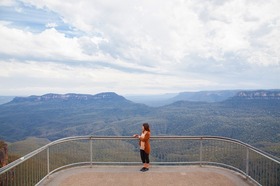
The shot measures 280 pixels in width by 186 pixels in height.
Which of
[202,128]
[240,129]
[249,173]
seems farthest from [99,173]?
[202,128]

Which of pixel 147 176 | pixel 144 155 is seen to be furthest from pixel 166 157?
pixel 147 176

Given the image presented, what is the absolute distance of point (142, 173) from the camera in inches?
386

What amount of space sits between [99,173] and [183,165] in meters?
3.25

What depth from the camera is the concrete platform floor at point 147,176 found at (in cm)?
887

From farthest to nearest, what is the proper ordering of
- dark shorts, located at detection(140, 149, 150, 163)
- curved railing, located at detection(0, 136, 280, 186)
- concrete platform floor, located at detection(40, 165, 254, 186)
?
1. dark shorts, located at detection(140, 149, 150, 163)
2. concrete platform floor, located at detection(40, 165, 254, 186)
3. curved railing, located at detection(0, 136, 280, 186)

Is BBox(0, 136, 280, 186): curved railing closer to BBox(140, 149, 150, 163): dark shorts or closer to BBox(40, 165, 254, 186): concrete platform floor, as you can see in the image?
BBox(40, 165, 254, 186): concrete platform floor

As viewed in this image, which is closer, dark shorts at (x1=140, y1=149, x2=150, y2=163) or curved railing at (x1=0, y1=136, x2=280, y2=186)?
curved railing at (x1=0, y1=136, x2=280, y2=186)

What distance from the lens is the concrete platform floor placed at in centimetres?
887

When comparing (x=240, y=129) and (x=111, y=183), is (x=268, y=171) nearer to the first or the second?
(x=111, y=183)

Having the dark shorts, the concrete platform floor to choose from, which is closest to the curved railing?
the concrete platform floor

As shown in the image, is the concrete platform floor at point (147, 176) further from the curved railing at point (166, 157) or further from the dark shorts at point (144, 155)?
the dark shorts at point (144, 155)

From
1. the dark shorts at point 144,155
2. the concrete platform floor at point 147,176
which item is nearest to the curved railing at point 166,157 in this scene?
the concrete platform floor at point 147,176

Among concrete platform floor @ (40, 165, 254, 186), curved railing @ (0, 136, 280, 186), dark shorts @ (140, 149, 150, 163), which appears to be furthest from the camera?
dark shorts @ (140, 149, 150, 163)

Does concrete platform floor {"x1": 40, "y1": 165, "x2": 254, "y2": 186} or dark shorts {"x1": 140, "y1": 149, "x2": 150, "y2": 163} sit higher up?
dark shorts {"x1": 140, "y1": 149, "x2": 150, "y2": 163}
